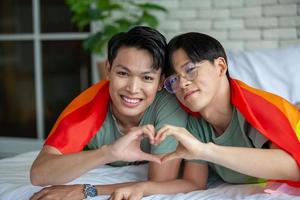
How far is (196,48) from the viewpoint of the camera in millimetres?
1258

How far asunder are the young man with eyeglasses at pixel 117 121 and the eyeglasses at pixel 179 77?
0.17 feet

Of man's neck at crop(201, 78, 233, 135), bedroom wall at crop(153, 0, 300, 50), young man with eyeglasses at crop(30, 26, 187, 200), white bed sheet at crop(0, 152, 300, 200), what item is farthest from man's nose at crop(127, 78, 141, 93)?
bedroom wall at crop(153, 0, 300, 50)

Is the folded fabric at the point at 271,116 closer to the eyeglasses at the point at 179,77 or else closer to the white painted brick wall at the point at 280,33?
the eyeglasses at the point at 179,77

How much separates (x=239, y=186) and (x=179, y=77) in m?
0.40

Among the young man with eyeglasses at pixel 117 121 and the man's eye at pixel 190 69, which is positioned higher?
the man's eye at pixel 190 69

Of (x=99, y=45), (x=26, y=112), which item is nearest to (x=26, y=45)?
(x=26, y=112)

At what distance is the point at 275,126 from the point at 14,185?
0.79 metres

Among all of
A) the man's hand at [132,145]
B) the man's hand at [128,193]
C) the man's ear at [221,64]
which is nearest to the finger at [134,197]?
the man's hand at [128,193]

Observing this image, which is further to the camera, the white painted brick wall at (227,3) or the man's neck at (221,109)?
the white painted brick wall at (227,3)

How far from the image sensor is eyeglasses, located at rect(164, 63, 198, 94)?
1241 mm

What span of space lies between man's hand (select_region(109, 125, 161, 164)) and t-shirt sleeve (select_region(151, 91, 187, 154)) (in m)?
0.14

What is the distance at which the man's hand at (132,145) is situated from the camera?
113 cm

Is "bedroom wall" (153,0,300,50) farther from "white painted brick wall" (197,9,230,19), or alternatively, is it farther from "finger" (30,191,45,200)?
"finger" (30,191,45,200)

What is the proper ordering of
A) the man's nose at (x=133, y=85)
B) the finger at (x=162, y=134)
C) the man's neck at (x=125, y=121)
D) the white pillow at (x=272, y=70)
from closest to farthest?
1. the finger at (x=162, y=134)
2. the man's nose at (x=133, y=85)
3. the man's neck at (x=125, y=121)
4. the white pillow at (x=272, y=70)
